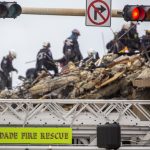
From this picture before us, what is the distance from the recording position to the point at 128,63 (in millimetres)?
19469

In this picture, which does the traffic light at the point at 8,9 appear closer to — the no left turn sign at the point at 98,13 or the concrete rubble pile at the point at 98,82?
the no left turn sign at the point at 98,13

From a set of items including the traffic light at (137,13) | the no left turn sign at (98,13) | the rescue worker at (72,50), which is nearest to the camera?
the traffic light at (137,13)

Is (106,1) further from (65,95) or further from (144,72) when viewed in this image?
(65,95)

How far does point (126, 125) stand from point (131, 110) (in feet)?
3.30

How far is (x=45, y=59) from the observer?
76.4 feet

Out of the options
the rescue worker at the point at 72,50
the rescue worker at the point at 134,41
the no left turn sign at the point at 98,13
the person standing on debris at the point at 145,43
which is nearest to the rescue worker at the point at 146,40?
the person standing on debris at the point at 145,43

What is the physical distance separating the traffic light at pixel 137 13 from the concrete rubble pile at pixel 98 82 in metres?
5.40

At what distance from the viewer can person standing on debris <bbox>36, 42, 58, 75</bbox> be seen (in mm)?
23281

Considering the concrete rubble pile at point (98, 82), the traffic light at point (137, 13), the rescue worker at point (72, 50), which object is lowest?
the concrete rubble pile at point (98, 82)

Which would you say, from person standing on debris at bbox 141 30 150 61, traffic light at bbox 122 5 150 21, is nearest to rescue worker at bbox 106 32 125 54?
person standing on debris at bbox 141 30 150 61

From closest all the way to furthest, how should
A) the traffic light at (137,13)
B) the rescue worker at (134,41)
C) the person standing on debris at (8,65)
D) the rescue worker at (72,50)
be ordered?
the traffic light at (137,13) < the rescue worker at (134,41) < the rescue worker at (72,50) < the person standing on debris at (8,65)

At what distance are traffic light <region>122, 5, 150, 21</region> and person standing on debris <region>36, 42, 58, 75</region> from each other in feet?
37.5

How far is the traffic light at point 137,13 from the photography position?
11.8m

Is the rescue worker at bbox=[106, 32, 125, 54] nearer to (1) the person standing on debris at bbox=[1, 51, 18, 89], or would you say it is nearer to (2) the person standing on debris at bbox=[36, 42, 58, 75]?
(2) the person standing on debris at bbox=[36, 42, 58, 75]
